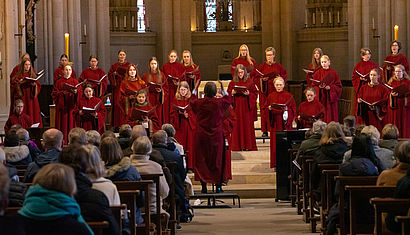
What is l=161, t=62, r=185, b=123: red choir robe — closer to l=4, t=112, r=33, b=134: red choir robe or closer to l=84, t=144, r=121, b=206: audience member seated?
l=4, t=112, r=33, b=134: red choir robe

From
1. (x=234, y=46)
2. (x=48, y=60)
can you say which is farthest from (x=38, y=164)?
(x=234, y=46)

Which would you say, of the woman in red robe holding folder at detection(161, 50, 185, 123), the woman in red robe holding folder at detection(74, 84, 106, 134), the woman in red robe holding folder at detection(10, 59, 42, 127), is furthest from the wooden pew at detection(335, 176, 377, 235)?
the woman in red robe holding folder at detection(161, 50, 185, 123)

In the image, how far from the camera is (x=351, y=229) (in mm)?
7309

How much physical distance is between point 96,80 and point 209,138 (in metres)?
5.03

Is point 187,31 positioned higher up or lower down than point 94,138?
higher up

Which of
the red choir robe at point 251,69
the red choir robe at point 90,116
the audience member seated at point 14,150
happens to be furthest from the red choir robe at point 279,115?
the audience member seated at point 14,150

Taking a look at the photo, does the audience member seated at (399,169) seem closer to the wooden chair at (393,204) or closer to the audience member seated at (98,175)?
the wooden chair at (393,204)

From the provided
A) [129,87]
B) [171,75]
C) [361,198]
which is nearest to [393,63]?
[171,75]

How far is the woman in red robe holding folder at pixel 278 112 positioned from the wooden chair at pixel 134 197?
21.7ft

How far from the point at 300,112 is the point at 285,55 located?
9944 millimetres

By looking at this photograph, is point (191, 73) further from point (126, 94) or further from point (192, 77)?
point (126, 94)

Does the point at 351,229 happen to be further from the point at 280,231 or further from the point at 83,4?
the point at 83,4

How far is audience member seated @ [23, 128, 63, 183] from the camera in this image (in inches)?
298

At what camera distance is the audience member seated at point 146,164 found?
820cm
